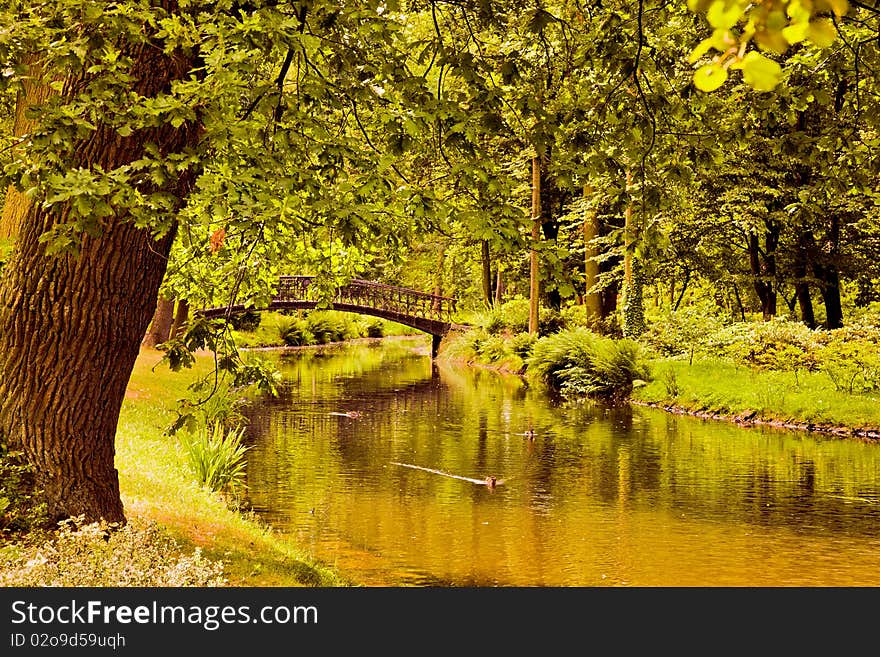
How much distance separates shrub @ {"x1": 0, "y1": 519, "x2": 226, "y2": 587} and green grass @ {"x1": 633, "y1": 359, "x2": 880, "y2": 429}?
14.1m

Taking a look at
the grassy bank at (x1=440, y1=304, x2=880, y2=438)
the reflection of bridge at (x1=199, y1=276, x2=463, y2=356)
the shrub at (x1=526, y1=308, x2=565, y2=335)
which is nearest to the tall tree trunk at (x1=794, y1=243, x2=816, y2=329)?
the grassy bank at (x1=440, y1=304, x2=880, y2=438)

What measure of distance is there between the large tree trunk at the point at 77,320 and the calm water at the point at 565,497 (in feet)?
9.88

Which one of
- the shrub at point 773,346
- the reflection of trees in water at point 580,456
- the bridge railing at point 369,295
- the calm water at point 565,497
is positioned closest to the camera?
the calm water at point 565,497

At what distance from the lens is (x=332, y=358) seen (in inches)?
1494

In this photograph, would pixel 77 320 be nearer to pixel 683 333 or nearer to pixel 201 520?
pixel 201 520

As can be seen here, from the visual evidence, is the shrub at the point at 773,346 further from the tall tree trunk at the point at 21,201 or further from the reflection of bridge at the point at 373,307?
the tall tree trunk at the point at 21,201

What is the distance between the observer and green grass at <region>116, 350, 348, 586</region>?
311 inches

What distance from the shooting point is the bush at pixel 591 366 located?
23.2 m

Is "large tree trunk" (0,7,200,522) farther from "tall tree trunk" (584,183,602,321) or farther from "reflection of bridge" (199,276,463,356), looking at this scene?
"reflection of bridge" (199,276,463,356)

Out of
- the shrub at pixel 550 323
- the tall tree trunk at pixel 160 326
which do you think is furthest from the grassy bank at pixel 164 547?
the shrub at pixel 550 323

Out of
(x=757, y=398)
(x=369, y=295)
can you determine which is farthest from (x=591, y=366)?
(x=369, y=295)

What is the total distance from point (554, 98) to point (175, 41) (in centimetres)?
325
